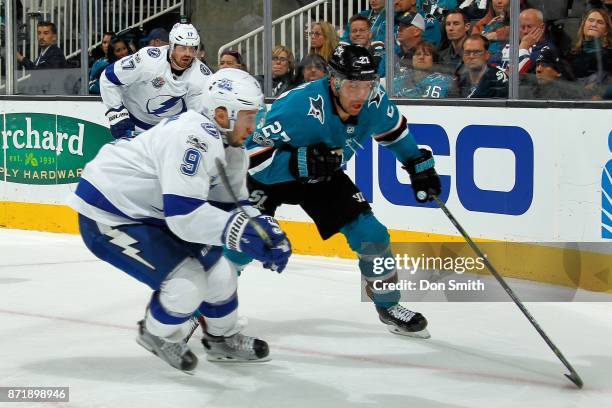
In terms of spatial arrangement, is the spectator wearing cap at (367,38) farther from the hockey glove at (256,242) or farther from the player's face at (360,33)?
the hockey glove at (256,242)

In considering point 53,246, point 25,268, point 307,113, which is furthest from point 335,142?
point 53,246

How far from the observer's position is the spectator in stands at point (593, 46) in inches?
199

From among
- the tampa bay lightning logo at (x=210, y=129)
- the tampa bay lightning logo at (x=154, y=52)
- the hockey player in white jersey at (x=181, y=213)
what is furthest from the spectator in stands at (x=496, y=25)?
the tampa bay lightning logo at (x=210, y=129)

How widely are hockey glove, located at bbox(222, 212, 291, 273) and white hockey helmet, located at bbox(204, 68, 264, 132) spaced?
337 mm

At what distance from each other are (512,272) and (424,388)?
6.62 ft

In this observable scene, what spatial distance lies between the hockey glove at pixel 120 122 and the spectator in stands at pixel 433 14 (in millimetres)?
1688

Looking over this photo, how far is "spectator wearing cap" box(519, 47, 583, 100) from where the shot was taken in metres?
5.25

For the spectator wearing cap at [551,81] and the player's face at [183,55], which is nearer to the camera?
the spectator wearing cap at [551,81]

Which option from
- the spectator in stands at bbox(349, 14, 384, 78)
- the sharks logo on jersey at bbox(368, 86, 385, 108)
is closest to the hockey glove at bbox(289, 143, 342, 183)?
the sharks logo on jersey at bbox(368, 86, 385, 108)

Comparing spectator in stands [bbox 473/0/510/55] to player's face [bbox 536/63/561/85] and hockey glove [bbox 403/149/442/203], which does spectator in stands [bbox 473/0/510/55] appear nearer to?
player's face [bbox 536/63/561/85]

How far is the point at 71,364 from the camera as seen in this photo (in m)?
3.89

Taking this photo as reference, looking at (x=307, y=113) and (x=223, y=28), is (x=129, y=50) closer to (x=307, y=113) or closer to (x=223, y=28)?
(x=223, y=28)

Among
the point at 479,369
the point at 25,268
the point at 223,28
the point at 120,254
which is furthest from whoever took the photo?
the point at 223,28

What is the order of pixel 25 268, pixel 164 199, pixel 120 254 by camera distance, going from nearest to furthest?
pixel 164 199 < pixel 120 254 < pixel 25 268
